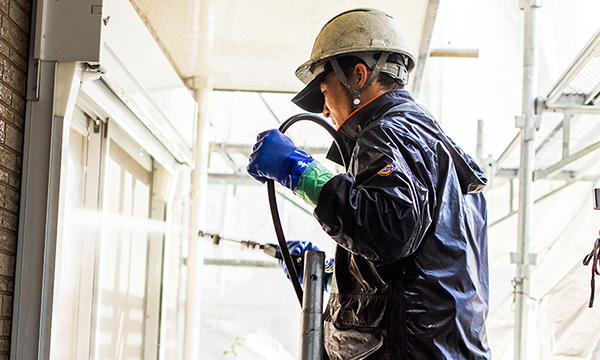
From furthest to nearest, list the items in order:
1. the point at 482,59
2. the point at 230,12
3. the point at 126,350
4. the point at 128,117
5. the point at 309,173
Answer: the point at 482,59 < the point at 230,12 < the point at 126,350 < the point at 128,117 < the point at 309,173

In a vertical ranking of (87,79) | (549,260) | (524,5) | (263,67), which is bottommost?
(549,260)

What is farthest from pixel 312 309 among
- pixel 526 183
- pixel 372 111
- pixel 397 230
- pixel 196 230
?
pixel 526 183

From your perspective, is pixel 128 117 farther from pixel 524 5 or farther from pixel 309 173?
pixel 524 5

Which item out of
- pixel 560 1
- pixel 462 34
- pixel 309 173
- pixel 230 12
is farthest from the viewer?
pixel 462 34

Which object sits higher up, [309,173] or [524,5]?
[524,5]

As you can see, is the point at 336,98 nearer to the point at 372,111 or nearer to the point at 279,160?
the point at 372,111

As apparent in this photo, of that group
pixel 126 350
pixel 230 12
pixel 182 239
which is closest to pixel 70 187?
pixel 126 350

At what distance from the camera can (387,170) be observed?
54.4 inches

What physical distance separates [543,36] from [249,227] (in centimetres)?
361

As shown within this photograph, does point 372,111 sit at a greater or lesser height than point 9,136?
greater

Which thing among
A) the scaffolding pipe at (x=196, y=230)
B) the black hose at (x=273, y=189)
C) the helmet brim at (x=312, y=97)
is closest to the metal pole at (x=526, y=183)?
the scaffolding pipe at (x=196, y=230)

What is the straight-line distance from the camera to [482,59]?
5891mm

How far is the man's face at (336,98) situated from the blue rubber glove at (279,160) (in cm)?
28

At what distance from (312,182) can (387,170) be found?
0.69ft
